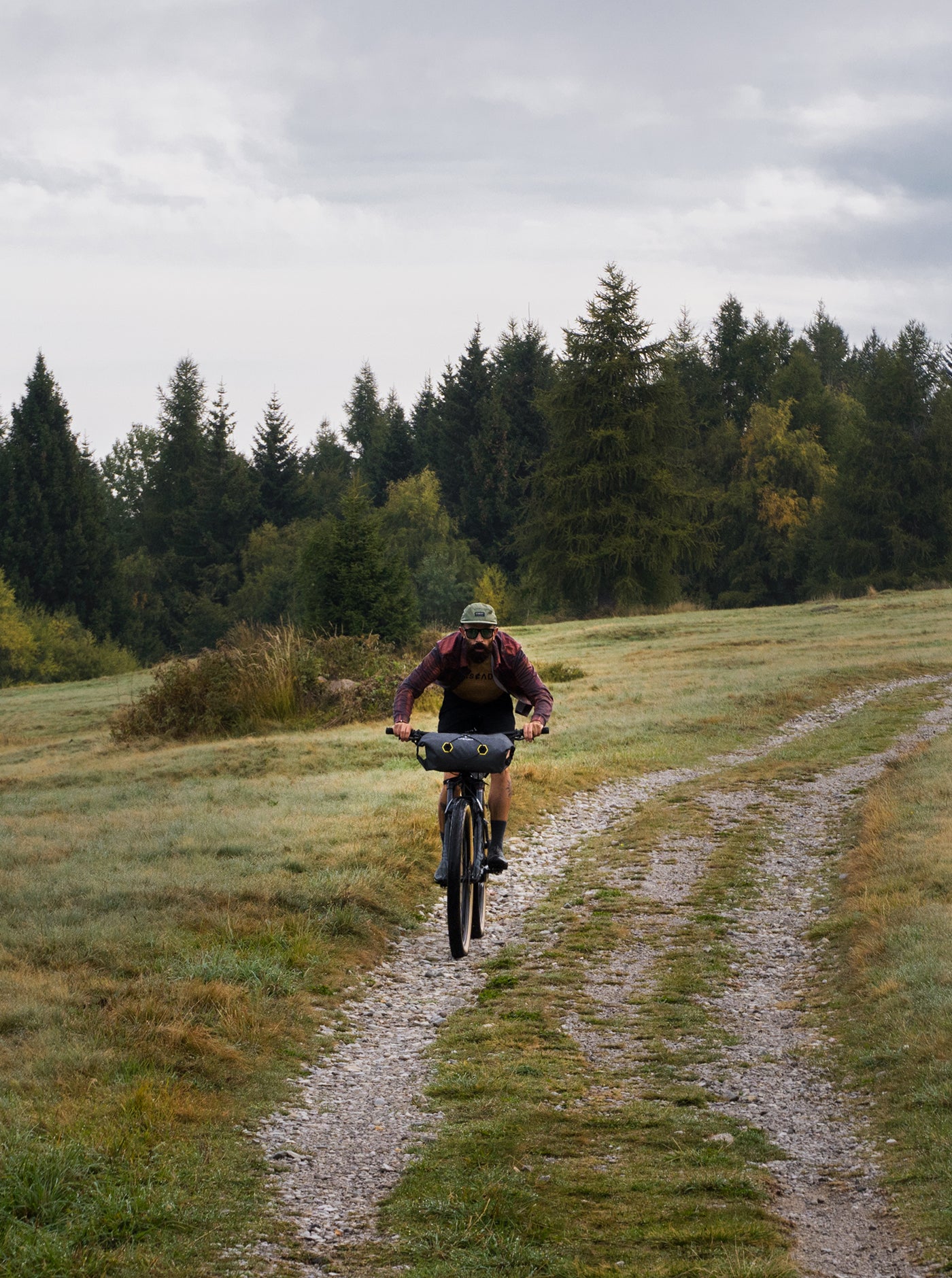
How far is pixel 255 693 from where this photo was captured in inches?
848

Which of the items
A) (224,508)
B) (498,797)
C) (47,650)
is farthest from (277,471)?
(498,797)

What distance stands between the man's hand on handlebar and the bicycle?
0.06 m

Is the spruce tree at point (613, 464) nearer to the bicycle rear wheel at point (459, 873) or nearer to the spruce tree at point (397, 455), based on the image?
the spruce tree at point (397, 455)

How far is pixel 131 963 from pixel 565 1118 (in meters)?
3.13

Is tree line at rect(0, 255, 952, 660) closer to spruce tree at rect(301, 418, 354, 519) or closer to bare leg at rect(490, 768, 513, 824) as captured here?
spruce tree at rect(301, 418, 354, 519)

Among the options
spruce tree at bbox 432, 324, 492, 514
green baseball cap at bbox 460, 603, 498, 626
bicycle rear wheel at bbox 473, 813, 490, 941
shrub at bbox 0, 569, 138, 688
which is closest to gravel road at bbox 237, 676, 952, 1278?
bicycle rear wheel at bbox 473, 813, 490, 941

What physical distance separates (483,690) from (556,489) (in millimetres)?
47479

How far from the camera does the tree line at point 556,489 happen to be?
180 ft

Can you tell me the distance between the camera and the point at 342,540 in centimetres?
3416

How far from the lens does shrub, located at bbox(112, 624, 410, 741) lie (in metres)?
21.4

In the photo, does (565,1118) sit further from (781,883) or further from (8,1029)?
(781,883)

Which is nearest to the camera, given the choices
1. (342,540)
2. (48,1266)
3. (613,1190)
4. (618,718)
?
(48,1266)

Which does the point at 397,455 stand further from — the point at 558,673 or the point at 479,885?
the point at 479,885

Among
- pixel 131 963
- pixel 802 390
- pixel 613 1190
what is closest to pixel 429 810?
pixel 131 963
